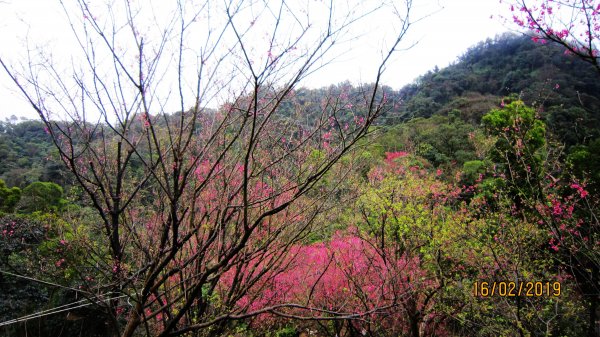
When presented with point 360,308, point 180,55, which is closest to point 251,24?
point 180,55

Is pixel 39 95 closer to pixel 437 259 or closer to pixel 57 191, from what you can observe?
pixel 437 259

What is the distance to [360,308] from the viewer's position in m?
7.16

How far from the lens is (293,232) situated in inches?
122

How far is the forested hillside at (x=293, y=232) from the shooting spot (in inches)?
90.0

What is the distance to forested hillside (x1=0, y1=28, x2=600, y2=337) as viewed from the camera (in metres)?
2.29
